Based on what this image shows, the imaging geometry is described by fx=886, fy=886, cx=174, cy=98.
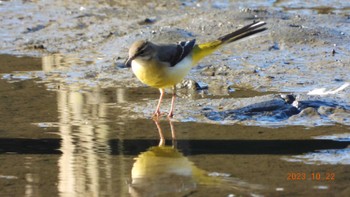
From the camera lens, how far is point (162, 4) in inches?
542

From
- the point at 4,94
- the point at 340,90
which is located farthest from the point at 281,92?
the point at 4,94

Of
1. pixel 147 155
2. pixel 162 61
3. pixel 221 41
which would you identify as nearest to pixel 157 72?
pixel 162 61

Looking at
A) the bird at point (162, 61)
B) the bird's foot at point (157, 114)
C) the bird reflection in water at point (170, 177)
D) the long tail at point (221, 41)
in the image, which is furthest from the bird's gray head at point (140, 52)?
the bird reflection in water at point (170, 177)

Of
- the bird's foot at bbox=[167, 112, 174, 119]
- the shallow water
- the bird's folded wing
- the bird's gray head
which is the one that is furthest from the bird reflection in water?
the bird's folded wing

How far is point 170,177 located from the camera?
20.1 feet

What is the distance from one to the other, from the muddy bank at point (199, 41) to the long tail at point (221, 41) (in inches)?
16.6

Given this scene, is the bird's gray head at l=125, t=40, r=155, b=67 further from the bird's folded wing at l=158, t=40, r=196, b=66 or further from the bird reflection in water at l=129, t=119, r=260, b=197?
the bird reflection in water at l=129, t=119, r=260, b=197

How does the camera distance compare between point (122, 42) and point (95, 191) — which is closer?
point (95, 191)

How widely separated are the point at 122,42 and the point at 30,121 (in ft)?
12.3

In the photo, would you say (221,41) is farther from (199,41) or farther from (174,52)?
(199,41)

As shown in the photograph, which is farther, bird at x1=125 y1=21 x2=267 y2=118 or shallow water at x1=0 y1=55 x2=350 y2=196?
bird at x1=125 y1=21 x2=267 y2=118

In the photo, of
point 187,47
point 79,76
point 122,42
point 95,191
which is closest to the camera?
point 95,191

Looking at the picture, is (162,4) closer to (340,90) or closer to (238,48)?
(238,48)

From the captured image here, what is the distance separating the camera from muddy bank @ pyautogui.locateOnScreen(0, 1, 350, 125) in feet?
29.6
